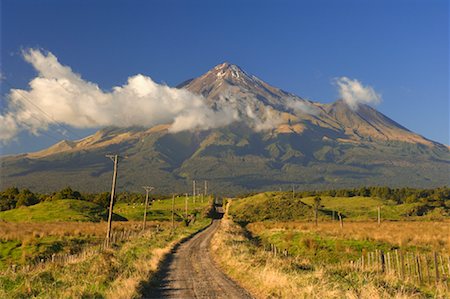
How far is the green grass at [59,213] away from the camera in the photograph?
74625 mm

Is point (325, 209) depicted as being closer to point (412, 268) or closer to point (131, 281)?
point (412, 268)

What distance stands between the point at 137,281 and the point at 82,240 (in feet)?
108

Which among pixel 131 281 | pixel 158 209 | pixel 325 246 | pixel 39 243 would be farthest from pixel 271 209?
pixel 131 281

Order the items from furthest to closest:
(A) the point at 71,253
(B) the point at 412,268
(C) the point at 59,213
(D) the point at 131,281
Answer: (C) the point at 59,213 → (A) the point at 71,253 → (B) the point at 412,268 → (D) the point at 131,281

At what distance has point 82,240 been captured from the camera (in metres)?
48.4

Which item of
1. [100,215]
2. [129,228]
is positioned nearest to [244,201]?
[100,215]

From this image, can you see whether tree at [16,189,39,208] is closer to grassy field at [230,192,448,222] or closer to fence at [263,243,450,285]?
grassy field at [230,192,448,222]

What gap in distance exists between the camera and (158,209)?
389 ft

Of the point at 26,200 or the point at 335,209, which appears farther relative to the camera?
the point at 335,209

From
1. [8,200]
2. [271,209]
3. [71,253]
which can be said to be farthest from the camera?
[271,209]

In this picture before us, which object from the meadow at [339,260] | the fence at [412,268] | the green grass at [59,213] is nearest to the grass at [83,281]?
the meadow at [339,260]

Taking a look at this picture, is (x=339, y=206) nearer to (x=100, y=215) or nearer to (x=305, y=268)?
(x=100, y=215)

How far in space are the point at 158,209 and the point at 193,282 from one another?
3923 inches

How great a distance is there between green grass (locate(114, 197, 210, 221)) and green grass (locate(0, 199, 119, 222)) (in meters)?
14.2
